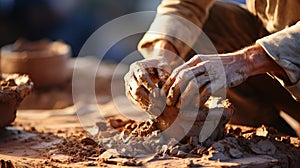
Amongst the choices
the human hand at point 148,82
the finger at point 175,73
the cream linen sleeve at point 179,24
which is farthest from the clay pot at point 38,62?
the finger at point 175,73

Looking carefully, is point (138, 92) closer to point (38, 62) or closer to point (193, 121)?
point (193, 121)

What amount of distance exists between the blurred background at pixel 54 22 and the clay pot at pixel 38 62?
1372 mm

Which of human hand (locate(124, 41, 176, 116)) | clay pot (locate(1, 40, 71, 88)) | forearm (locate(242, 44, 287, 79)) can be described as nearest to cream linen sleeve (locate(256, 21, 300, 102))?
forearm (locate(242, 44, 287, 79))

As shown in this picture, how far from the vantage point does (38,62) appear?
3762mm

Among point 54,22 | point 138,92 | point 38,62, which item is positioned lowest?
point 138,92

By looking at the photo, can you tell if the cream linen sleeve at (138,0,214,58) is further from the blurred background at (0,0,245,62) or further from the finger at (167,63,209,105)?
the blurred background at (0,0,245,62)

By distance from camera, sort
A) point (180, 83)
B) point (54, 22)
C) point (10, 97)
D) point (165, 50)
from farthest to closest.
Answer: point (54, 22) < point (165, 50) < point (10, 97) < point (180, 83)

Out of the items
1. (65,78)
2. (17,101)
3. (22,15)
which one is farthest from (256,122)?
(22,15)

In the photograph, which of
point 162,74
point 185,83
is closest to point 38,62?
point 162,74

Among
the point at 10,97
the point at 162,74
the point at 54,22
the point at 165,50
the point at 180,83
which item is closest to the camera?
the point at 180,83

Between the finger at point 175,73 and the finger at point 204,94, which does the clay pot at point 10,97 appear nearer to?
the finger at point 175,73

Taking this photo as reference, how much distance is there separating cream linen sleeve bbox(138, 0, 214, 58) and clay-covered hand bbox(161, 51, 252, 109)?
23.1 inches

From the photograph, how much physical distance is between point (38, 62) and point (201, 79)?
7.84ft

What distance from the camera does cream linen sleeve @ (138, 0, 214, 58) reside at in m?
2.23
